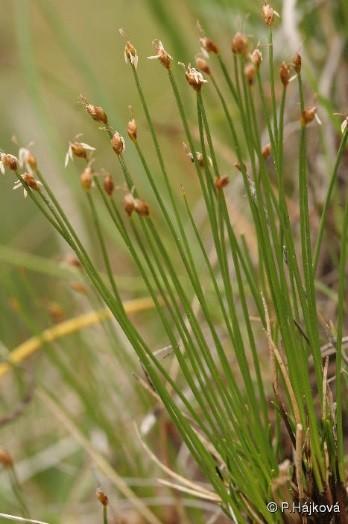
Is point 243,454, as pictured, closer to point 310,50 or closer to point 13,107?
point 310,50

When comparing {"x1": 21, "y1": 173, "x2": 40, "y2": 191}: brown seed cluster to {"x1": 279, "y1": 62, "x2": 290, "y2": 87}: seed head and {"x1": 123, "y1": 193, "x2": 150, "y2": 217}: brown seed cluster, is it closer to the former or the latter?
{"x1": 123, "y1": 193, "x2": 150, "y2": 217}: brown seed cluster

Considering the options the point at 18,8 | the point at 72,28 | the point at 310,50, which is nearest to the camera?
the point at 310,50

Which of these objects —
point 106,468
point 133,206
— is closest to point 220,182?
point 133,206

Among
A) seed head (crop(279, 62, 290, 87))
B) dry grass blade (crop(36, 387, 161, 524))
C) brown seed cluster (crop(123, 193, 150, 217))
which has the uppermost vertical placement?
seed head (crop(279, 62, 290, 87))

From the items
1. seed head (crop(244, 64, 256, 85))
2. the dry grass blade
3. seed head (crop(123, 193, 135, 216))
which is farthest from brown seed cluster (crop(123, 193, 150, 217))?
the dry grass blade

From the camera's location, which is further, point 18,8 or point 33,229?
point 33,229

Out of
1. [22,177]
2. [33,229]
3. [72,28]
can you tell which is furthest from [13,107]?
[22,177]

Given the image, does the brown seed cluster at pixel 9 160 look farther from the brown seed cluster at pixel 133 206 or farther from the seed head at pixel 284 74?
the seed head at pixel 284 74

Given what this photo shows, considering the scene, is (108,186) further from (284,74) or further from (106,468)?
(106,468)

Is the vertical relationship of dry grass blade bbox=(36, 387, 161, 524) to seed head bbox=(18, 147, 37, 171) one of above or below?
below

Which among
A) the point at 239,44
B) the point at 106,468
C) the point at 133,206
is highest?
the point at 239,44

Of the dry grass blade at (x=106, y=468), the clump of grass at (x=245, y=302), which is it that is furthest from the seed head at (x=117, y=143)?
the dry grass blade at (x=106, y=468)
